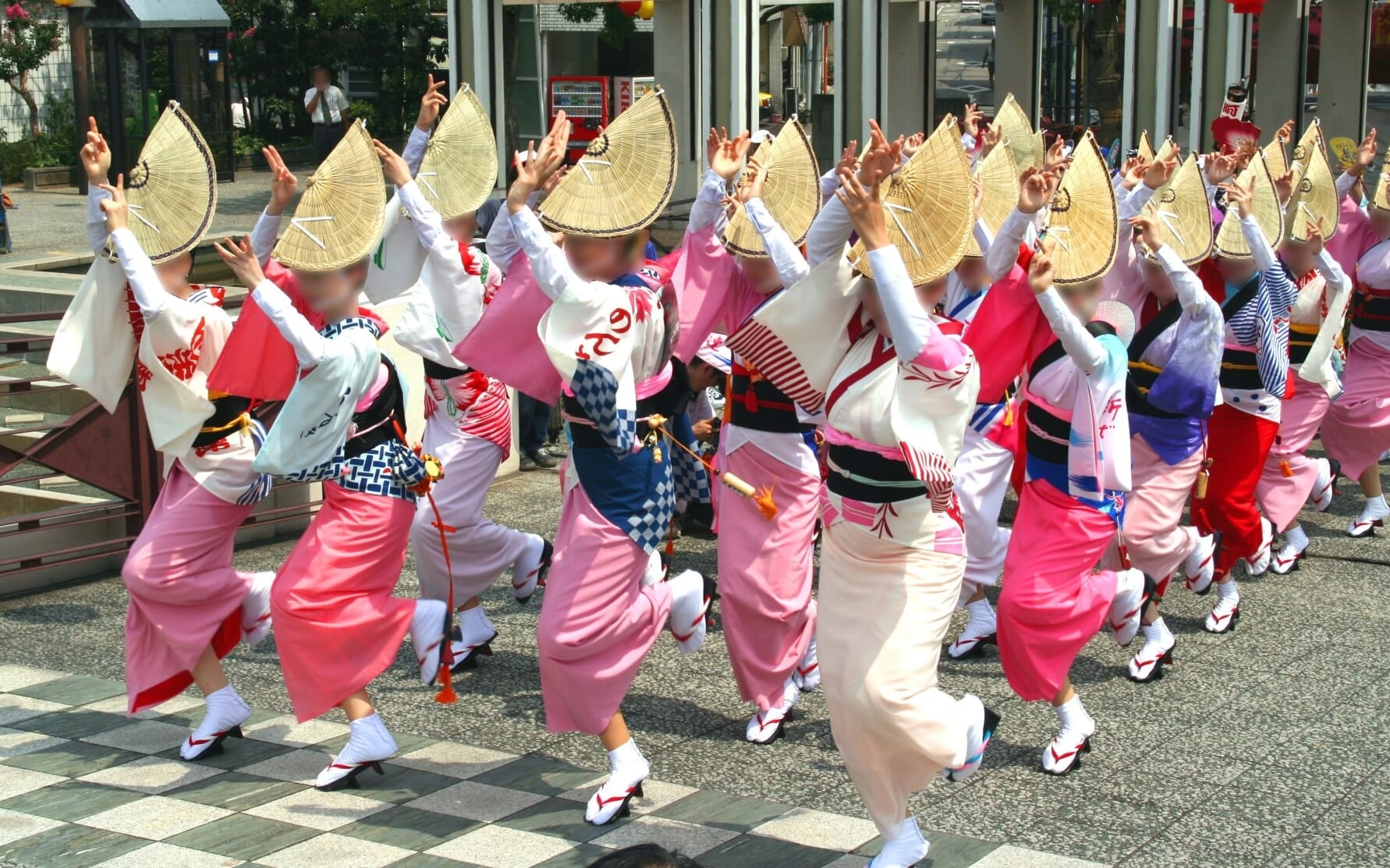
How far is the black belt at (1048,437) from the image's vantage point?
4867 millimetres

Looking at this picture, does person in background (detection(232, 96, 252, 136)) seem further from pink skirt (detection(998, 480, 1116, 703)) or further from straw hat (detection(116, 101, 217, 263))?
pink skirt (detection(998, 480, 1116, 703))

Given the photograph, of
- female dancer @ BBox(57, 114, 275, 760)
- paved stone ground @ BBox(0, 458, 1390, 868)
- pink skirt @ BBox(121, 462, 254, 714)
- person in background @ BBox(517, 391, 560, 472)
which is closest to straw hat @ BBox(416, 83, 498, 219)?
female dancer @ BBox(57, 114, 275, 760)

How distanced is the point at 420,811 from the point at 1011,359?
215 centimetres

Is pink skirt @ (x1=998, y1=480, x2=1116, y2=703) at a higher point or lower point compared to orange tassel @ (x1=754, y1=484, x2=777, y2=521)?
lower

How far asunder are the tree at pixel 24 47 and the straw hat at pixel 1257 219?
1811 centimetres

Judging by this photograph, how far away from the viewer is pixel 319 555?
4523 mm

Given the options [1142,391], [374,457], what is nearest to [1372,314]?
[1142,391]

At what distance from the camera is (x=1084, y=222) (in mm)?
4695

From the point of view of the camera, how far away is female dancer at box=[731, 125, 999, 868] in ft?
12.4

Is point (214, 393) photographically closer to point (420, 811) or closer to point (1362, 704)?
point (420, 811)

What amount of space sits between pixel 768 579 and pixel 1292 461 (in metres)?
3.38

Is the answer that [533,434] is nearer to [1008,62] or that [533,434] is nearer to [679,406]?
[679,406]

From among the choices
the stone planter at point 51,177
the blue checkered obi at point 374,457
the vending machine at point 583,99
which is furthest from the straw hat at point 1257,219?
the stone planter at point 51,177

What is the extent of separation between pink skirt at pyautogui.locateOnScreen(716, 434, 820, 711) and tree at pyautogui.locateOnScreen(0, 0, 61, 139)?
18299 mm
